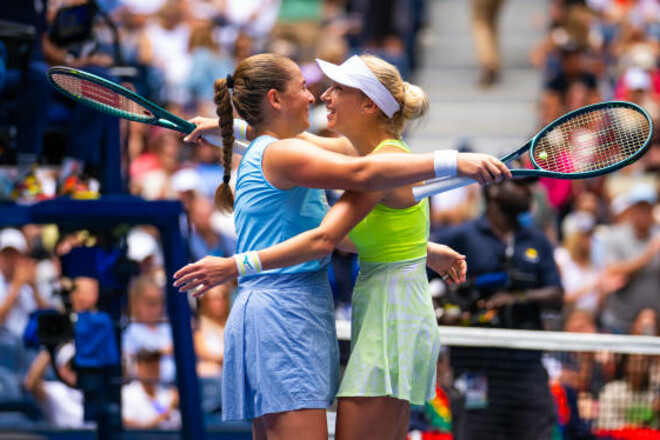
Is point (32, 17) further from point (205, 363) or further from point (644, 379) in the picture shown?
point (644, 379)

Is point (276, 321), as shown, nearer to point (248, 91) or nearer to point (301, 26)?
point (248, 91)

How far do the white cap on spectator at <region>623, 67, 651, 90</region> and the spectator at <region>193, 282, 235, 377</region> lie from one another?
13.3 ft

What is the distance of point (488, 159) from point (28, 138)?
2.62 m

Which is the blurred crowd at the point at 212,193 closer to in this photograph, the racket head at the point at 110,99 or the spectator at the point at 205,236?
the spectator at the point at 205,236

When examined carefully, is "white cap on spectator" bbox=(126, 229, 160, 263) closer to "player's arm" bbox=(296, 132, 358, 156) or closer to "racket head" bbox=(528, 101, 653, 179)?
"player's arm" bbox=(296, 132, 358, 156)

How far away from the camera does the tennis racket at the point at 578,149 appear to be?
3455 mm

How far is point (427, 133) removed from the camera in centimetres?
1109

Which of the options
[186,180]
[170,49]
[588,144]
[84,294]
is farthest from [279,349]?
[170,49]

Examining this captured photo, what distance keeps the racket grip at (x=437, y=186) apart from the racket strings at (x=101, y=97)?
974 millimetres

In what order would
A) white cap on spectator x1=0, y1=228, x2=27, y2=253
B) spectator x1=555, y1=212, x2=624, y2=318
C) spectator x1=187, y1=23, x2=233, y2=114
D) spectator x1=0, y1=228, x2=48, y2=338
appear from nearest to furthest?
spectator x1=0, y1=228, x2=48, y2=338 < spectator x1=555, y1=212, x2=624, y2=318 < white cap on spectator x1=0, y1=228, x2=27, y2=253 < spectator x1=187, y1=23, x2=233, y2=114

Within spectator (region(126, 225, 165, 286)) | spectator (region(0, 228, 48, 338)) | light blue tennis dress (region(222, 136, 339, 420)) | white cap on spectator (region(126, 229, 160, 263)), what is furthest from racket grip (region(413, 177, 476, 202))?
white cap on spectator (region(126, 229, 160, 263))

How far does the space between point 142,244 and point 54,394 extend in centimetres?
176

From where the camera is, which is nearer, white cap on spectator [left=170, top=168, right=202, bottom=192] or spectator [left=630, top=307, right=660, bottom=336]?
spectator [left=630, top=307, right=660, bottom=336]

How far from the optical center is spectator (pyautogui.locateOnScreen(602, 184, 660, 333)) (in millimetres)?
7738
